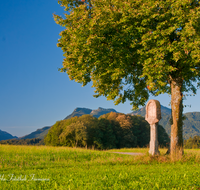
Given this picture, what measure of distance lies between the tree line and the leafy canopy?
122 feet

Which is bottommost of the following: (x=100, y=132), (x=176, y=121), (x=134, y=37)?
(x=100, y=132)

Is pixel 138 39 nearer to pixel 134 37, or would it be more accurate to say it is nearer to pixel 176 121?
pixel 134 37

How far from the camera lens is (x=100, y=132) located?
55312mm

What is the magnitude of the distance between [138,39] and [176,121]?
7004 millimetres

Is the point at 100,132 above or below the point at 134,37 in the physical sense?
below

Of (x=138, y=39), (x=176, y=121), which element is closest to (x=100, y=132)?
(x=176, y=121)

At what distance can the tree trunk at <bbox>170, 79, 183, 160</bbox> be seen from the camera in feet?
45.2

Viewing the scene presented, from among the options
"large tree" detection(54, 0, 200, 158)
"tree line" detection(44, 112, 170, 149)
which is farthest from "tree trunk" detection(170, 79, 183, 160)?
"tree line" detection(44, 112, 170, 149)

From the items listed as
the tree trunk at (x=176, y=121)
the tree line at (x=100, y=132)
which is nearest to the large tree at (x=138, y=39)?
the tree trunk at (x=176, y=121)

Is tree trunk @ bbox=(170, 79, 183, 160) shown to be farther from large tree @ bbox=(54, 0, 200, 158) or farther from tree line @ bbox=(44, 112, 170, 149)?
tree line @ bbox=(44, 112, 170, 149)

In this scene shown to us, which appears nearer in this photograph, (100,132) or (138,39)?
(138,39)

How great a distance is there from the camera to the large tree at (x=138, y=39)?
12.4m

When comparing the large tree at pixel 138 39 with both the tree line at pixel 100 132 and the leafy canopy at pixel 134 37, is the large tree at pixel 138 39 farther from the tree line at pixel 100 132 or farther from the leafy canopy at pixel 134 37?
the tree line at pixel 100 132

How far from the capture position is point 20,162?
13.0 metres
